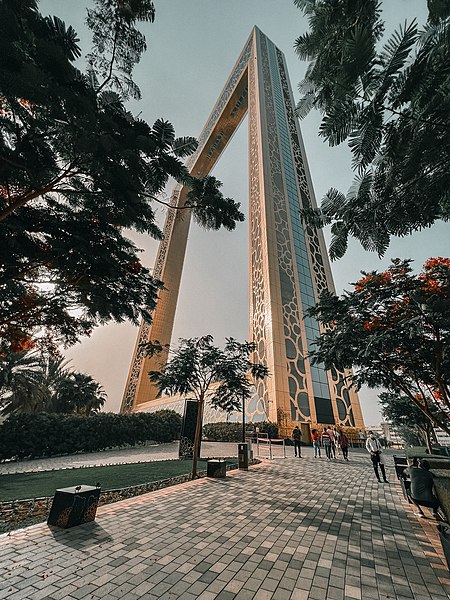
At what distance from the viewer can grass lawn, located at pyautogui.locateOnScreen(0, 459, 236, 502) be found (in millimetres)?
6997

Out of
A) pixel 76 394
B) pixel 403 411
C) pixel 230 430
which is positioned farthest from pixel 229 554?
pixel 76 394

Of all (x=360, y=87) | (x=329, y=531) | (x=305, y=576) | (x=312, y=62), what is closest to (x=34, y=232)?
(x=312, y=62)

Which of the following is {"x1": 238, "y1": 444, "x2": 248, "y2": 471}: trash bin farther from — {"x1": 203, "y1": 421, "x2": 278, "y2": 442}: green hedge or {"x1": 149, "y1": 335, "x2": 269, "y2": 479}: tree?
{"x1": 203, "y1": 421, "x2": 278, "y2": 442}: green hedge

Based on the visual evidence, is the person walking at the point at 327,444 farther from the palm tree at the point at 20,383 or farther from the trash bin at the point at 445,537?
the palm tree at the point at 20,383

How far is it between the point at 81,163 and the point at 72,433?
53.7 ft

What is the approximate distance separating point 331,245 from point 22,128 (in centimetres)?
473

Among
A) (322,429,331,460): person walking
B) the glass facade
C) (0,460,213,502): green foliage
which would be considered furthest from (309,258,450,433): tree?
the glass facade

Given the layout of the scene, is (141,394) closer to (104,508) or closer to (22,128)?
(104,508)

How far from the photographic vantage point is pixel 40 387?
21.6m

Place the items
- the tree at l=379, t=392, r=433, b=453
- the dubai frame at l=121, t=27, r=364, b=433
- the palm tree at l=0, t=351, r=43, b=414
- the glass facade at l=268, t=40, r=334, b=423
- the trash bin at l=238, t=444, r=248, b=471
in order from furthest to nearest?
the glass facade at l=268, t=40, r=334, b=423 → the dubai frame at l=121, t=27, r=364, b=433 → the palm tree at l=0, t=351, r=43, b=414 → the tree at l=379, t=392, r=433, b=453 → the trash bin at l=238, t=444, r=248, b=471

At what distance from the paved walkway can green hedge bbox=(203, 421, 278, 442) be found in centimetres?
1461

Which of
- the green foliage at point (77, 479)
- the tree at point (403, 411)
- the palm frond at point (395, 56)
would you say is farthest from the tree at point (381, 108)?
the tree at point (403, 411)

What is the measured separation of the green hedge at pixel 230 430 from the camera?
19547 mm

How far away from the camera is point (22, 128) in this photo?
147 inches
